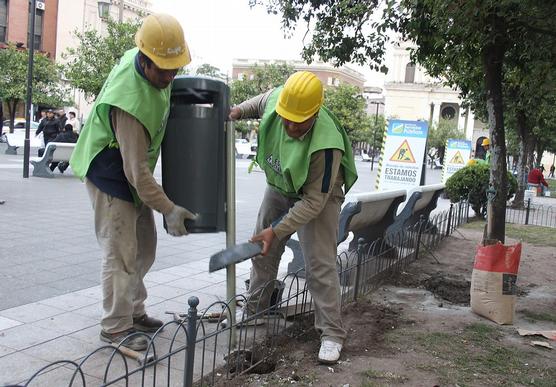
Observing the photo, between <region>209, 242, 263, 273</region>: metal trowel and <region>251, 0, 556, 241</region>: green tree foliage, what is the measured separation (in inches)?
106

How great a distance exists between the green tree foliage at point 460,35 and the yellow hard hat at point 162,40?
2.50 m

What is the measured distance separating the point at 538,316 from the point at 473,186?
7.42 metres

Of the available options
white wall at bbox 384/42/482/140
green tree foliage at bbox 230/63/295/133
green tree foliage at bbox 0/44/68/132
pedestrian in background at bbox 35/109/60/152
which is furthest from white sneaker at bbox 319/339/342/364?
white wall at bbox 384/42/482/140

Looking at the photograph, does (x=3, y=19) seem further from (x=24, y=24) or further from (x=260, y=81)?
(x=260, y=81)

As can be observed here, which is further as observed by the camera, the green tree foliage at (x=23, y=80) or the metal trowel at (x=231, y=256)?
the green tree foliage at (x=23, y=80)

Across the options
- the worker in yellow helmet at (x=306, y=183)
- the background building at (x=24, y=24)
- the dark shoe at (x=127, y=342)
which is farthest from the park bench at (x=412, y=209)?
the background building at (x=24, y=24)

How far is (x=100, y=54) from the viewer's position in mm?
23703

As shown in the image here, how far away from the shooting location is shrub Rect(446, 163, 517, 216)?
11.9 m

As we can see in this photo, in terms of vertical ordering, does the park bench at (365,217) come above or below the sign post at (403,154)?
below

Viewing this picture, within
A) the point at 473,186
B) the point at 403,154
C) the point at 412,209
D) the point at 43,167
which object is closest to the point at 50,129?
the point at 43,167

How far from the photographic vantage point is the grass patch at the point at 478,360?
3.38m

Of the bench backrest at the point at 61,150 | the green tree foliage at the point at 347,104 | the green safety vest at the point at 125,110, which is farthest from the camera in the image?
the green tree foliage at the point at 347,104

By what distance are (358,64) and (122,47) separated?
17.9 m

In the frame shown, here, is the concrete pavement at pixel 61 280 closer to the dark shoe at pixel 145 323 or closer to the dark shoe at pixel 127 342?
the dark shoe at pixel 127 342
